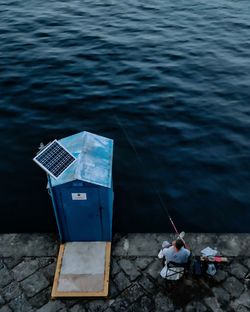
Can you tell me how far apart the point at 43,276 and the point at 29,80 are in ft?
38.4

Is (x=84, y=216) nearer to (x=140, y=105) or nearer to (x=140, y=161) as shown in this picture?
(x=140, y=161)

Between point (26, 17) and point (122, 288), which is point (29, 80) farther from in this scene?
point (122, 288)

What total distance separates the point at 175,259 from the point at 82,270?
2207 mm

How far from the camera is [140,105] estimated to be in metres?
16.1

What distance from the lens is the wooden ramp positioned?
8188mm

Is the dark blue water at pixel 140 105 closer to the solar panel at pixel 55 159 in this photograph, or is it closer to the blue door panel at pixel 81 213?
the blue door panel at pixel 81 213

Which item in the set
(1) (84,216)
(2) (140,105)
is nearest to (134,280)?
(1) (84,216)

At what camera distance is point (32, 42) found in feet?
71.3

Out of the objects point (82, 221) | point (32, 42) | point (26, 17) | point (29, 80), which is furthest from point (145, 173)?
point (26, 17)

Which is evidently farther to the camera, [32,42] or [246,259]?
[32,42]

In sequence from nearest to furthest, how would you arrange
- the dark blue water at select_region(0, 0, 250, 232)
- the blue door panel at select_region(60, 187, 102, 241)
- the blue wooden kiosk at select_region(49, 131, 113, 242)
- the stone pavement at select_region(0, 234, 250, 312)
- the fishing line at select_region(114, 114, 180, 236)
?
the stone pavement at select_region(0, 234, 250, 312) → the blue wooden kiosk at select_region(49, 131, 113, 242) → the blue door panel at select_region(60, 187, 102, 241) → the fishing line at select_region(114, 114, 180, 236) → the dark blue water at select_region(0, 0, 250, 232)

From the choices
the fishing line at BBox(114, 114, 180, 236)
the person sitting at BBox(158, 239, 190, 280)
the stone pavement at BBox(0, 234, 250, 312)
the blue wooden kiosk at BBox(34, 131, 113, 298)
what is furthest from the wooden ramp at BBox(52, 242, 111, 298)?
the fishing line at BBox(114, 114, 180, 236)

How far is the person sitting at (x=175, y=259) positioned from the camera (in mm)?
8146

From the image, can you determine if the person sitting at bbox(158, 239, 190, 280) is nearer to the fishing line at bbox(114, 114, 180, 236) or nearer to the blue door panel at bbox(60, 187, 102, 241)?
→ the fishing line at bbox(114, 114, 180, 236)
